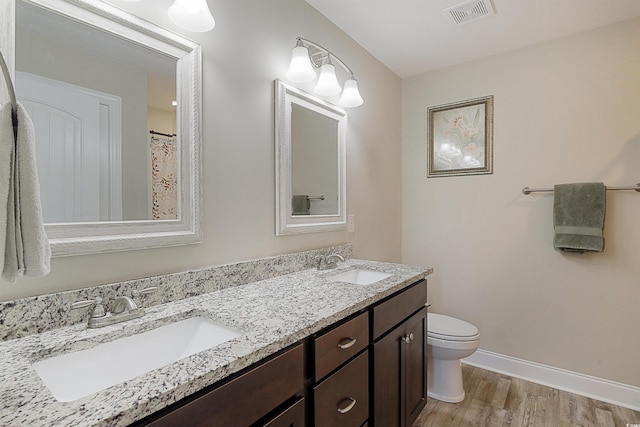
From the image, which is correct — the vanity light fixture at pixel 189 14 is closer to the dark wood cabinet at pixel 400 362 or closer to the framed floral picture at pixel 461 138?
the dark wood cabinet at pixel 400 362

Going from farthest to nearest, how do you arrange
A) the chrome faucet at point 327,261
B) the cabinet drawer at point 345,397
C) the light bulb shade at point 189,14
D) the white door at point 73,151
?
the chrome faucet at point 327,261
the light bulb shade at point 189,14
the cabinet drawer at point 345,397
the white door at point 73,151

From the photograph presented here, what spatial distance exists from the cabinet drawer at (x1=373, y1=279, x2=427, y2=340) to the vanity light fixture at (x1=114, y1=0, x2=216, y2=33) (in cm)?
125

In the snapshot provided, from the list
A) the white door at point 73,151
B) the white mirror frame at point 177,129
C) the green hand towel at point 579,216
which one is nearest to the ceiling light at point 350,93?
the white mirror frame at point 177,129

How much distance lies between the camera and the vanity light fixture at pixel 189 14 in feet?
3.58

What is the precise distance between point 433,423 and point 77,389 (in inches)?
71.0

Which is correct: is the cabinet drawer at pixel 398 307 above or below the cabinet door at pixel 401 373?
above

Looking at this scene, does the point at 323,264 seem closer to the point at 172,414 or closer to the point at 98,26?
the point at 172,414

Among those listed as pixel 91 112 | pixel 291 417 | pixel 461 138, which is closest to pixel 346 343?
pixel 291 417

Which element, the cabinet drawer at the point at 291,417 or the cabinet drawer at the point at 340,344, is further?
the cabinet drawer at the point at 340,344

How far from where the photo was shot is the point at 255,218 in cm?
149

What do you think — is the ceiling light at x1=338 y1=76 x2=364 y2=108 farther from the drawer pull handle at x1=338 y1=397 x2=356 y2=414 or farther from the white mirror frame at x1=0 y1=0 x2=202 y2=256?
the drawer pull handle at x1=338 y1=397 x2=356 y2=414

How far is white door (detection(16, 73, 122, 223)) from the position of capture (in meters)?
0.89

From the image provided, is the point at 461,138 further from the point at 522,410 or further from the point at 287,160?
the point at 522,410

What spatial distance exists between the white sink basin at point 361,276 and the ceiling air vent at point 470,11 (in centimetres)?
157
